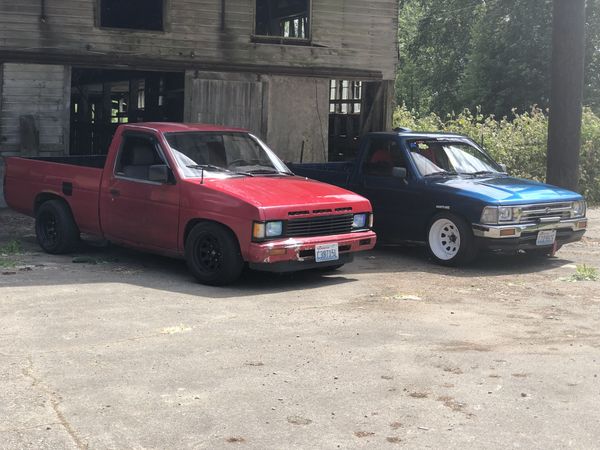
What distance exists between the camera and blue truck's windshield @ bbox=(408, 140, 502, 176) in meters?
11.7

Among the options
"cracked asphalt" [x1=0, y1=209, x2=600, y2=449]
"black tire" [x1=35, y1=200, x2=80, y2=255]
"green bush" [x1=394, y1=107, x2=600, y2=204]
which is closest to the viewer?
"cracked asphalt" [x1=0, y1=209, x2=600, y2=449]

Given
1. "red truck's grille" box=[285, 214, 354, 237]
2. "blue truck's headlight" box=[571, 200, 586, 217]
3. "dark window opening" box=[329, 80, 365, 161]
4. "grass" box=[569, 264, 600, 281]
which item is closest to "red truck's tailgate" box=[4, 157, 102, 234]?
"red truck's grille" box=[285, 214, 354, 237]

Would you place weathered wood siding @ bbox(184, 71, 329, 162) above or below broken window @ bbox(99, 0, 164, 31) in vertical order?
below

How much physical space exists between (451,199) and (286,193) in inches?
97.3

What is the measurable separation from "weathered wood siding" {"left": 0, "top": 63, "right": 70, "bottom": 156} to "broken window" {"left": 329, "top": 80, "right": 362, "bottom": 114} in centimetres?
856

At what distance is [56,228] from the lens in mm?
11305

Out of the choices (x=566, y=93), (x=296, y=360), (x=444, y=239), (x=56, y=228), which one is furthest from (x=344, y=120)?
(x=296, y=360)

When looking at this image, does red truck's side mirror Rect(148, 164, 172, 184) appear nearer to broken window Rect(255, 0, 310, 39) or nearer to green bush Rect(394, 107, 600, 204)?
broken window Rect(255, 0, 310, 39)

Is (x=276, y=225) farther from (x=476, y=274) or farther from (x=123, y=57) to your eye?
(x=123, y=57)

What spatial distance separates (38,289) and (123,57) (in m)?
8.39

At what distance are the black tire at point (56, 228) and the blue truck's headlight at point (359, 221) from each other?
3.74 m

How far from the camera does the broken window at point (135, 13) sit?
2227cm

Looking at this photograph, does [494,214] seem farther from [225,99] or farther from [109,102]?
[109,102]

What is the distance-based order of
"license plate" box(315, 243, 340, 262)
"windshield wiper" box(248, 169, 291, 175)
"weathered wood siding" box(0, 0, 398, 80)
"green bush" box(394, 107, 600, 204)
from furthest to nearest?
"green bush" box(394, 107, 600, 204) → "weathered wood siding" box(0, 0, 398, 80) → "windshield wiper" box(248, 169, 291, 175) → "license plate" box(315, 243, 340, 262)
